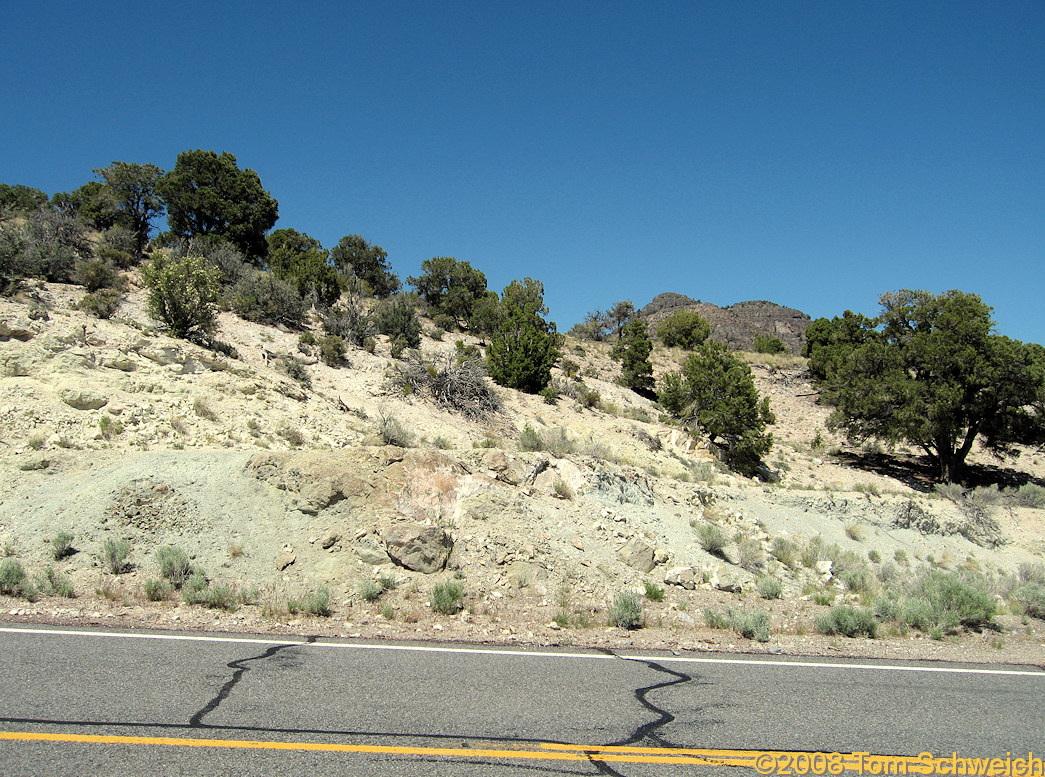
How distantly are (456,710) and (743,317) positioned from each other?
9330 centimetres

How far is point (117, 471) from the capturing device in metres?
12.4

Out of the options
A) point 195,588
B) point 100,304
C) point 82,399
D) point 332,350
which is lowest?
point 195,588

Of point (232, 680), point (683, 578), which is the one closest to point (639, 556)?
point (683, 578)

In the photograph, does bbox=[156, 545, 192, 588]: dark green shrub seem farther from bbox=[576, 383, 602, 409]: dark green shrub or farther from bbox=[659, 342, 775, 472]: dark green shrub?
bbox=[659, 342, 775, 472]: dark green shrub

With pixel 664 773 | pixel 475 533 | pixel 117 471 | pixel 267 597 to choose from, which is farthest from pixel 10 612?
pixel 664 773

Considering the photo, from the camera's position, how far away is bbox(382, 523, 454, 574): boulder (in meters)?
10.9

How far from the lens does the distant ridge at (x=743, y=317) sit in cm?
7731

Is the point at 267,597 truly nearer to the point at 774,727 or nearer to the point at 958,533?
the point at 774,727

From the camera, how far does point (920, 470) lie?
30.3 meters

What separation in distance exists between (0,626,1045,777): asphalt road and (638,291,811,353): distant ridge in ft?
222

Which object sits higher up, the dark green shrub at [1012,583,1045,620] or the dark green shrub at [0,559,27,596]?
the dark green shrub at [0,559,27,596]

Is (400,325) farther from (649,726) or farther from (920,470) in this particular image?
(920,470)

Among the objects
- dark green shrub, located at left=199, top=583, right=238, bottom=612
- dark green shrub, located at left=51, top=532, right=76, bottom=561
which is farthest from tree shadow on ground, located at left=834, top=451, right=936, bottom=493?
dark green shrub, located at left=51, top=532, right=76, bottom=561

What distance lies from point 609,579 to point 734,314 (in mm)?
87505
